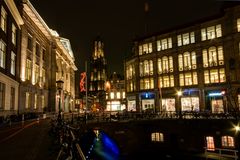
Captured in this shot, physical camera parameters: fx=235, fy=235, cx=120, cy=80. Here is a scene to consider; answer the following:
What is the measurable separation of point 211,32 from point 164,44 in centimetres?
1111

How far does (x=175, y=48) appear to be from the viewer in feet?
173

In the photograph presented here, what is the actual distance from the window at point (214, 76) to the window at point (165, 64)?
834 cm

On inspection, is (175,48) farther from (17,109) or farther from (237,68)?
(17,109)

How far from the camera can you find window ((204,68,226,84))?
45.6 meters

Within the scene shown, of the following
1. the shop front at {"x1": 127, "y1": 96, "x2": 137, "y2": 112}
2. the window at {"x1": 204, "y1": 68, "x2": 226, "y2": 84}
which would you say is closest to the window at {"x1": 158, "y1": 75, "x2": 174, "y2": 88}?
the window at {"x1": 204, "y1": 68, "x2": 226, "y2": 84}

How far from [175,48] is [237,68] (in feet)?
46.8

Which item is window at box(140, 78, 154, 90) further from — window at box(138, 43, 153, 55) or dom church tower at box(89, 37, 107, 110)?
dom church tower at box(89, 37, 107, 110)

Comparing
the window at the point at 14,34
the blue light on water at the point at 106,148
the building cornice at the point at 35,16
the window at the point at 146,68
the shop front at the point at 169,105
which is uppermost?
the building cornice at the point at 35,16

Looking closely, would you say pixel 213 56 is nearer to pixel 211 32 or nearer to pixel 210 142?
pixel 211 32

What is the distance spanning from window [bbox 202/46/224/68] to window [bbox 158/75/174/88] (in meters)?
8.19

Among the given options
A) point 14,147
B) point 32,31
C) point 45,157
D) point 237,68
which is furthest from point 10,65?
point 237,68

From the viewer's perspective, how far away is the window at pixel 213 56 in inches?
1816

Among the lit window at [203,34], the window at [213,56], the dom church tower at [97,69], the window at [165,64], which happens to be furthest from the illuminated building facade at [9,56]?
the dom church tower at [97,69]

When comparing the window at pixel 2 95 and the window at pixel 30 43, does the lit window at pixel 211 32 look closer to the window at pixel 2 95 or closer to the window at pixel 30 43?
the window at pixel 30 43
